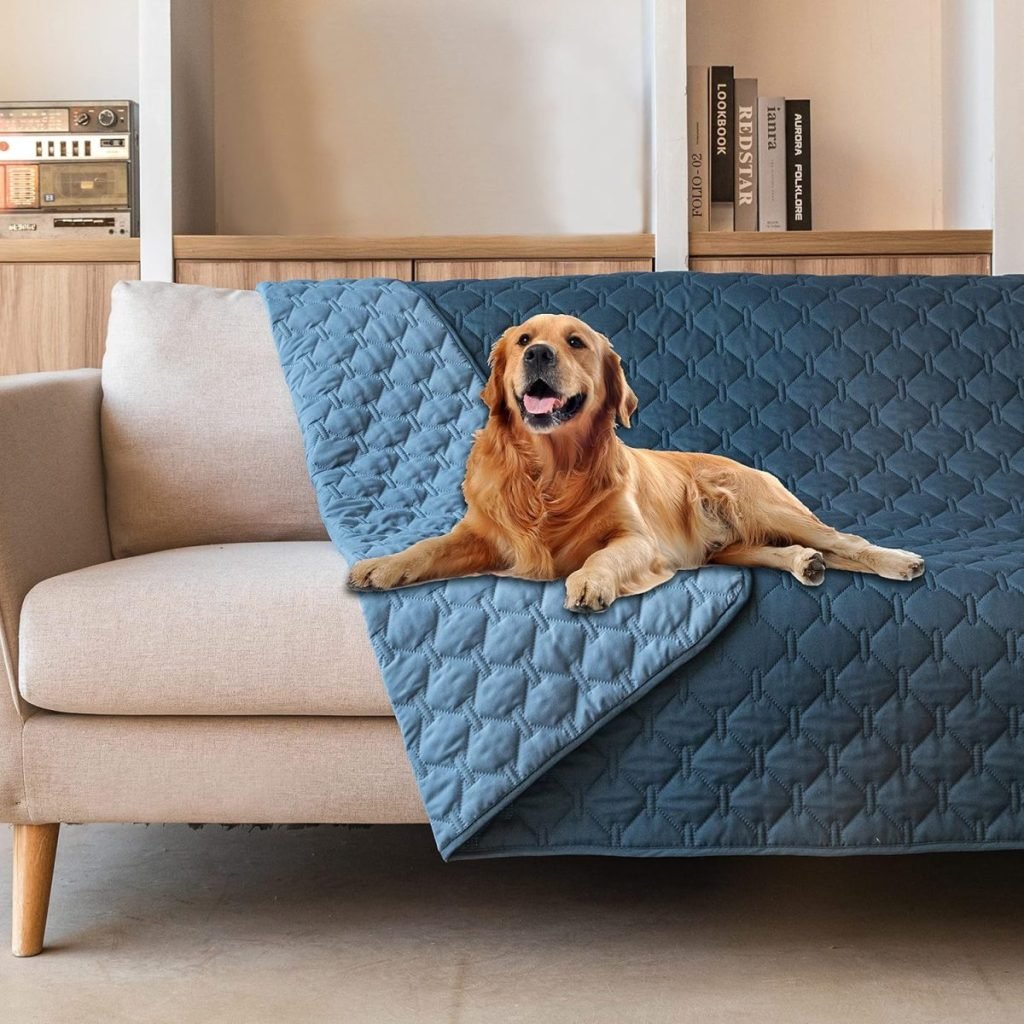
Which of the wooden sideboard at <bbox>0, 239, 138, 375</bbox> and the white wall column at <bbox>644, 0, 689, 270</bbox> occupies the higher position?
the white wall column at <bbox>644, 0, 689, 270</bbox>

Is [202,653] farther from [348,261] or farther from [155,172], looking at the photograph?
[155,172]

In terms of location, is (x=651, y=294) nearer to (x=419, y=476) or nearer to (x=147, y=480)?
(x=419, y=476)

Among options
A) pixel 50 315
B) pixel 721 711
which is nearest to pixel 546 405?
pixel 721 711

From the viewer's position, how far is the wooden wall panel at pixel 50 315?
212 cm

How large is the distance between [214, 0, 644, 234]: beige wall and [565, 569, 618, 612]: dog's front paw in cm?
136

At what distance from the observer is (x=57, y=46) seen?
240 cm

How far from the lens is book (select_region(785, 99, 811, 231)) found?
87.7 inches

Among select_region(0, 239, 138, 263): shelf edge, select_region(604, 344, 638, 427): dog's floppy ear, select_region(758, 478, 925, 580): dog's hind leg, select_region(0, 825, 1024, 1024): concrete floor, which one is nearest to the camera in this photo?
select_region(0, 825, 1024, 1024): concrete floor

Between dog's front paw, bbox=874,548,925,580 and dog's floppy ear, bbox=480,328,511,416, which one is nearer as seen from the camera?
dog's front paw, bbox=874,548,925,580

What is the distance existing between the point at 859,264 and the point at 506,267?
646 millimetres

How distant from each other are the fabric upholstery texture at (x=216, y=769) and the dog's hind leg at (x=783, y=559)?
1.39ft

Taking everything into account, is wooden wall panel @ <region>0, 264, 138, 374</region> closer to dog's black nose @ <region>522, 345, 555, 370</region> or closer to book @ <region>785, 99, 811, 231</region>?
dog's black nose @ <region>522, 345, 555, 370</region>

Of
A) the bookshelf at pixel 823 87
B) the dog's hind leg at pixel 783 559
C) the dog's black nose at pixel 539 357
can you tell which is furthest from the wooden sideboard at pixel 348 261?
the dog's hind leg at pixel 783 559

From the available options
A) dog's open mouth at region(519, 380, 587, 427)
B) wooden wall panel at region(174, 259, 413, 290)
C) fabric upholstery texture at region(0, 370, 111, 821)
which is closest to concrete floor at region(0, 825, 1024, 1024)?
fabric upholstery texture at region(0, 370, 111, 821)
